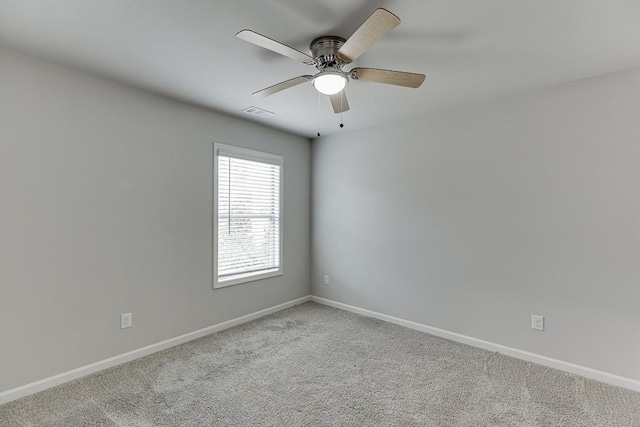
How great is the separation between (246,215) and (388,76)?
2.39 metres

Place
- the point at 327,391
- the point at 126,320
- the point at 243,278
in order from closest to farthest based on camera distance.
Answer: the point at 327,391
the point at 126,320
the point at 243,278

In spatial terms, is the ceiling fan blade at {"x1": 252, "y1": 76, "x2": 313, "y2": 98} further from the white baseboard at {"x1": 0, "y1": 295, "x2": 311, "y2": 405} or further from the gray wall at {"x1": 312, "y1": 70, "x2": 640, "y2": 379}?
the white baseboard at {"x1": 0, "y1": 295, "x2": 311, "y2": 405}

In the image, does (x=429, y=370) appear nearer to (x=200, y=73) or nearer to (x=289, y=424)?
(x=289, y=424)

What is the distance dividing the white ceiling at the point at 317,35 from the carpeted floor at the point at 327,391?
241 centimetres

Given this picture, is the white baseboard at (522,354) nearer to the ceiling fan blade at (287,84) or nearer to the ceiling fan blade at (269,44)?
the ceiling fan blade at (287,84)

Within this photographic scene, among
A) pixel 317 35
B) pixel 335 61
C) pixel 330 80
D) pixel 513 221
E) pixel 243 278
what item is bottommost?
pixel 243 278

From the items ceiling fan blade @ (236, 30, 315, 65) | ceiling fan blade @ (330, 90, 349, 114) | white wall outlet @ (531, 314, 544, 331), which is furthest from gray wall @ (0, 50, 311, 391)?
white wall outlet @ (531, 314, 544, 331)

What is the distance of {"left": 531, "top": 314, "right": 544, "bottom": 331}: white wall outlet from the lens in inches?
107

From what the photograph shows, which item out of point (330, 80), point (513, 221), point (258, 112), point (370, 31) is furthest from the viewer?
point (258, 112)

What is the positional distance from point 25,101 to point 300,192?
292 cm

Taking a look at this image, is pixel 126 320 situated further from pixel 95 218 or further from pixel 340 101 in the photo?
pixel 340 101

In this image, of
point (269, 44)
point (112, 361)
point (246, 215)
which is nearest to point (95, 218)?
point (112, 361)

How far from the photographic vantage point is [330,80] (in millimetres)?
1916

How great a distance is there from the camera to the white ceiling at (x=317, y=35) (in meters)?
1.70
